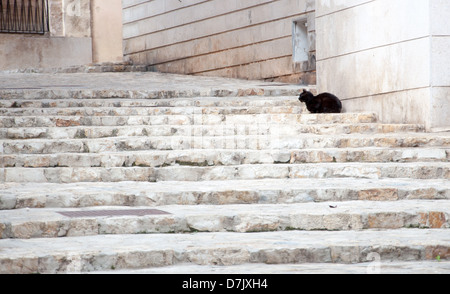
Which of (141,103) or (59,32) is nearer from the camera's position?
(141,103)

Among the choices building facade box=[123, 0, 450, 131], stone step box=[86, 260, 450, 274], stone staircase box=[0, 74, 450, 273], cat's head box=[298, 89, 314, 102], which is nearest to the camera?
stone step box=[86, 260, 450, 274]

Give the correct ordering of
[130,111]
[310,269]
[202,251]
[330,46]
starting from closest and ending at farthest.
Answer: [310,269]
[202,251]
[130,111]
[330,46]

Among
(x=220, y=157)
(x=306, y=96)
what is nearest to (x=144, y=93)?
(x=306, y=96)

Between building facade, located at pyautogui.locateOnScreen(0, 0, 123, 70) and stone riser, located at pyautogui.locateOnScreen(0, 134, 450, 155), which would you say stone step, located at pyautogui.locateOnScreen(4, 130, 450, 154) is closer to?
stone riser, located at pyautogui.locateOnScreen(0, 134, 450, 155)

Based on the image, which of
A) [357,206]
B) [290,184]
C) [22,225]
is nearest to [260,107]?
[290,184]

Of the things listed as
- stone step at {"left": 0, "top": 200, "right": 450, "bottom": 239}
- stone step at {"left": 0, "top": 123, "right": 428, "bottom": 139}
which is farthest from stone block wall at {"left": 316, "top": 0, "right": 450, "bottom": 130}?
stone step at {"left": 0, "top": 200, "right": 450, "bottom": 239}

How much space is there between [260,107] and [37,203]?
4.78 meters

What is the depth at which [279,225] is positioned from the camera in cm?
610

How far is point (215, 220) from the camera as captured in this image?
19.9 ft

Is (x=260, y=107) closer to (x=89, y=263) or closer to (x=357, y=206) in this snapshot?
(x=357, y=206)

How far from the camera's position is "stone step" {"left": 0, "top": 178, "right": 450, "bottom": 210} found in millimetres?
6664

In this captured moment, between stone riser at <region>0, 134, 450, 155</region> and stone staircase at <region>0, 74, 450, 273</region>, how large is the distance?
1 cm

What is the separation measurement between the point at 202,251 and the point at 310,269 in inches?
27.0

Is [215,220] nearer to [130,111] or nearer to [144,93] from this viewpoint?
[130,111]
